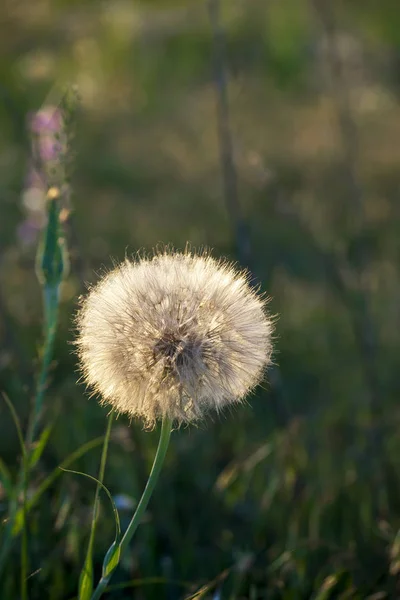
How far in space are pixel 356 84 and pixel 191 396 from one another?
6.40 m

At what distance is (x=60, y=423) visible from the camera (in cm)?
277

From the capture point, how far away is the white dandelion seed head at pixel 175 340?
3.76ft

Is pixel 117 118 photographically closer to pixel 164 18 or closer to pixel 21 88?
pixel 164 18

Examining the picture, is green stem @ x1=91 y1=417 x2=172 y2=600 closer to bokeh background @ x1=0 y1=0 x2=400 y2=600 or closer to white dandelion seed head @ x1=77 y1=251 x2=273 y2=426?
white dandelion seed head @ x1=77 y1=251 x2=273 y2=426

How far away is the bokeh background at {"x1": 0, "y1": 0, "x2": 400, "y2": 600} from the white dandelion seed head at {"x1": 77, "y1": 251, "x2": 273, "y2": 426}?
0.18m

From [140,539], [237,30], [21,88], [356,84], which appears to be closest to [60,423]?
[140,539]

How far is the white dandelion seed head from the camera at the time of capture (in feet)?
3.76

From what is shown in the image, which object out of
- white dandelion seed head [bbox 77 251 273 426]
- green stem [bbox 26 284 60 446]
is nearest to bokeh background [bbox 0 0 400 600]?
green stem [bbox 26 284 60 446]

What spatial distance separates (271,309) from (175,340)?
8.53ft

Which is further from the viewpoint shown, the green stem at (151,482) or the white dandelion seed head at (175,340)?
the white dandelion seed head at (175,340)

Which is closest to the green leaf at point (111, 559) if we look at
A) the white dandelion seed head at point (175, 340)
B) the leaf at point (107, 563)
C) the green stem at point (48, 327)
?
the leaf at point (107, 563)

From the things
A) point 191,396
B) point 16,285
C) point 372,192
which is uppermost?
point 191,396

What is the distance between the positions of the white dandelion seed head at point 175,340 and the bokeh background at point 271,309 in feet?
0.61

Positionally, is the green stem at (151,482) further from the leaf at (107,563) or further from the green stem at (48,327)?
the green stem at (48,327)
